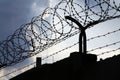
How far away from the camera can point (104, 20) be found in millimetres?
7938

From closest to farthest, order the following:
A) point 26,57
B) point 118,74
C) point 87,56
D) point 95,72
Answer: point 118,74 → point 95,72 → point 87,56 → point 26,57

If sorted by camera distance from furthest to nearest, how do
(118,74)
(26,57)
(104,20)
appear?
(26,57)
(118,74)
(104,20)

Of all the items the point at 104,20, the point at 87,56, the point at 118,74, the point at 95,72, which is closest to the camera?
the point at 104,20

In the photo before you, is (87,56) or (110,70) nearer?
(110,70)

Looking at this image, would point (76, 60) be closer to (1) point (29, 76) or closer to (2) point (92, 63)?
(2) point (92, 63)

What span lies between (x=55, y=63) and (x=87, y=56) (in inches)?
52.0

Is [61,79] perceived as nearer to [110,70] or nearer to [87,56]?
[87,56]

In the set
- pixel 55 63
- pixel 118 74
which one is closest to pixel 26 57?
pixel 55 63

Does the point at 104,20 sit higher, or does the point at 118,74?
the point at 104,20

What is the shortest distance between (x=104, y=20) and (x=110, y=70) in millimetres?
1637

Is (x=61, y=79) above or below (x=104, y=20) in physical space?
below

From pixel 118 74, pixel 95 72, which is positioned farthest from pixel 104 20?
pixel 95 72

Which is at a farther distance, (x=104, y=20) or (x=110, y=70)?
(x=110, y=70)

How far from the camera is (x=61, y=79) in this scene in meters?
11.0
